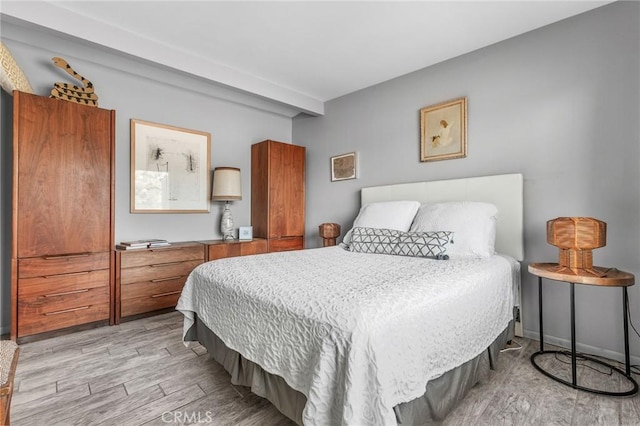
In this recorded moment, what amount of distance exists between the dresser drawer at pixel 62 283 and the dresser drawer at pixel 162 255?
0.19 metres

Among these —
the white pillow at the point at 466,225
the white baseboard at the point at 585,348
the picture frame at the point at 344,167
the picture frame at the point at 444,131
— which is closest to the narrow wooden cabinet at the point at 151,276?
the picture frame at the point at 344,167

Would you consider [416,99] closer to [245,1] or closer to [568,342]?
[245,1]

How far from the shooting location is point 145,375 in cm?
188

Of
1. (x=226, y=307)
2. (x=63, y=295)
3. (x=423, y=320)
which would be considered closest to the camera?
(x=423, y=320)

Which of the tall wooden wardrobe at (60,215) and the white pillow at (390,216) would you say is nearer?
the tall wooden wardrobe at (60,215)

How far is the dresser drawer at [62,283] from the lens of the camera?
7.56ft

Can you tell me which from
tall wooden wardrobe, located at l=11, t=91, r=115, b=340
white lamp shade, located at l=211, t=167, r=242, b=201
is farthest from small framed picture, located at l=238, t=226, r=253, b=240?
tall wooden wardrobe, located at l=11, t=91, r=115, b=340

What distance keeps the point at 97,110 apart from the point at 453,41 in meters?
3.23

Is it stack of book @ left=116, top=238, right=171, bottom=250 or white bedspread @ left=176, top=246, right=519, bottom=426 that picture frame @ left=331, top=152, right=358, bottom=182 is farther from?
stack of book @ left=116, top=238, right=171, bottom=250

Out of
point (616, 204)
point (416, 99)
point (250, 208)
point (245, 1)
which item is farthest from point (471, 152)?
point (250, 208)

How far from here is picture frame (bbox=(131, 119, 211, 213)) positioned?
319cm

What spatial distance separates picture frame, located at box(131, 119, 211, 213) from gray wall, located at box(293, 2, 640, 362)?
98.6 inches

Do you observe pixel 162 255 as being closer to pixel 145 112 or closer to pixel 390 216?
pixel 145 112

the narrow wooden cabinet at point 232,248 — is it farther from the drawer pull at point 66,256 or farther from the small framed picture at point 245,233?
the drawer pull at point 66,256
